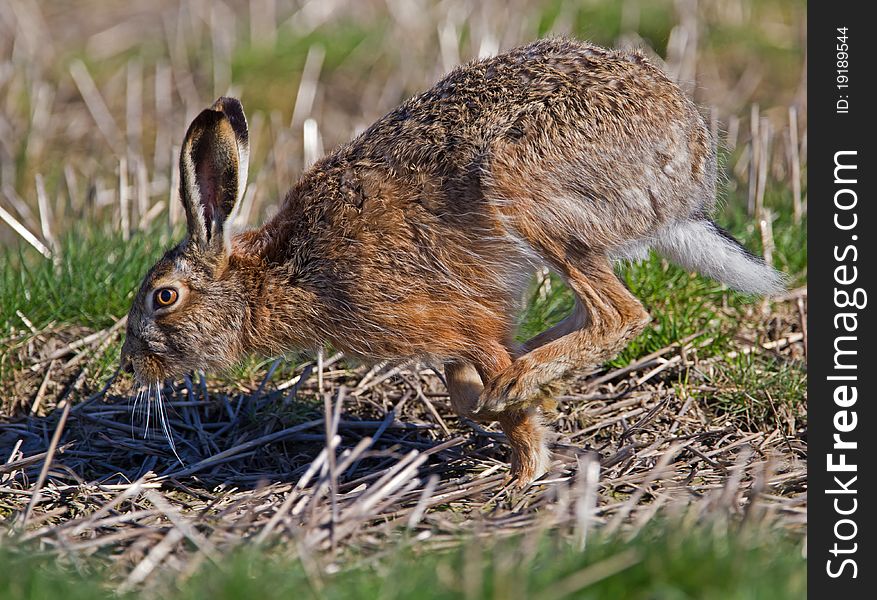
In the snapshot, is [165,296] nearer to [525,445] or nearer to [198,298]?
[198,298]

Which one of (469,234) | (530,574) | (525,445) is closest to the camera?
(530,574)

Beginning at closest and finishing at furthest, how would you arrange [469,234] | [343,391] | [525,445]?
[343,391] → [469,234] → [525,445]

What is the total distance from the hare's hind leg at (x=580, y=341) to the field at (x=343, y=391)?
0.27 metres

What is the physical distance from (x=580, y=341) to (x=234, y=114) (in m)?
1.59

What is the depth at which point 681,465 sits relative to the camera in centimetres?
451

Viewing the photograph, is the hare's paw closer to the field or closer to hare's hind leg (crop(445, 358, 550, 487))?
hare's hind leg (crop(445, 358, 550, 487))

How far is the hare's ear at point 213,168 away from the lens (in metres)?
4.28

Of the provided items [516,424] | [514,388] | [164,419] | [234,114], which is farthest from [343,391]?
[164,419]

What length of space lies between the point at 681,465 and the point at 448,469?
0.94m

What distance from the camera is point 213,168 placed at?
4375 mm

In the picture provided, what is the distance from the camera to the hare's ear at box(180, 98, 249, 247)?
4277 mm
